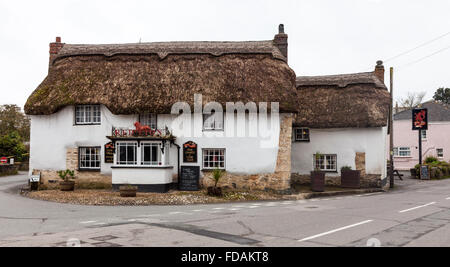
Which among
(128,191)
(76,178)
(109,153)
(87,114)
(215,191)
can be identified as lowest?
(215,191)

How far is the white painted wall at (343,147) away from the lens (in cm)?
2433

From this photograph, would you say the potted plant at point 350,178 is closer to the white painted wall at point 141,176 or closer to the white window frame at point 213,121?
the white window frame at point 213,121

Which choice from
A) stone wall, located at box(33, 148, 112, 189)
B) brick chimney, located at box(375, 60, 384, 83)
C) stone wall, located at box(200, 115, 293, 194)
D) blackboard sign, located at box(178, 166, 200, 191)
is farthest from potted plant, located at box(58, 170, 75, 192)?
brick chimney, located at box(375, 60, 384, 83)

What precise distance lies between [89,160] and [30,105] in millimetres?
4224

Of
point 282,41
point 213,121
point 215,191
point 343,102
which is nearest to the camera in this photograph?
point 215,191

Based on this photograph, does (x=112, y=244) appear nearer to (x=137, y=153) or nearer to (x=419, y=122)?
(x=137, y=153)

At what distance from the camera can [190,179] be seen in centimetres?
2000

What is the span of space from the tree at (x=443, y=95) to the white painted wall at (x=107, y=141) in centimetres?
5907

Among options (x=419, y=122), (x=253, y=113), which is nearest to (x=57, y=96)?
(x=253, y=113)

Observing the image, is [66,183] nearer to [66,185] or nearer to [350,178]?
[66,185]

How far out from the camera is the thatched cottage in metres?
20.0

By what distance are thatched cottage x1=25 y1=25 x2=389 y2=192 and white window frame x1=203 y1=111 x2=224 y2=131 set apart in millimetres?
52

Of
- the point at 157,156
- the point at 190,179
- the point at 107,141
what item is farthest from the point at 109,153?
the point at 190,179

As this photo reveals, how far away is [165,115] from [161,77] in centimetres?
210
